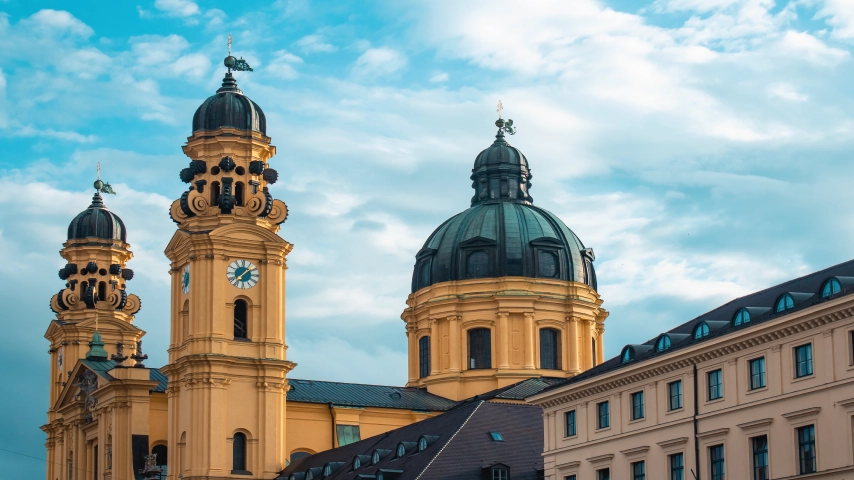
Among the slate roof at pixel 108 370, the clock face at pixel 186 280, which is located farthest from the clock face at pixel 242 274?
the slate roof at pixel 108 370

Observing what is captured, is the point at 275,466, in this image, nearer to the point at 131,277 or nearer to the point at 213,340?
the point at 213,340

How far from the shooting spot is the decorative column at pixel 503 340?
103625mm

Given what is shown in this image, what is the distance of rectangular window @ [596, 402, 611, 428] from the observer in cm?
6347

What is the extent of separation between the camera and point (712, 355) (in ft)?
187

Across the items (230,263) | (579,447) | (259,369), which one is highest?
(230,263)

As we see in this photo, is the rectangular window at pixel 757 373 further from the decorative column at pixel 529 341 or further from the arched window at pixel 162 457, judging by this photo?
the arched window at pixel 162 457

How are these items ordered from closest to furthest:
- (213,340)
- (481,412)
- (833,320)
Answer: (833,320) → (481,412) → (213,340)

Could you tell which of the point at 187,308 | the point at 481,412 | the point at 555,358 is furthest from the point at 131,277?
the point at 481,412

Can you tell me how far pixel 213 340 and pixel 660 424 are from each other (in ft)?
131

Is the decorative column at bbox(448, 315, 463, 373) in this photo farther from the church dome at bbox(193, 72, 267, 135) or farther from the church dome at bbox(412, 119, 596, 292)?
the church dome at bbox(193, 72, 267, 135)

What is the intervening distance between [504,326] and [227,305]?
19.2 metres

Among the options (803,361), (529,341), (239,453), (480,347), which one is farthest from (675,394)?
(480,347)

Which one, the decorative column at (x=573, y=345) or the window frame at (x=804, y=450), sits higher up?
the decorative column at (x=573, y=345)

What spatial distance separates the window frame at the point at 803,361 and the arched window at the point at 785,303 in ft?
5.20
